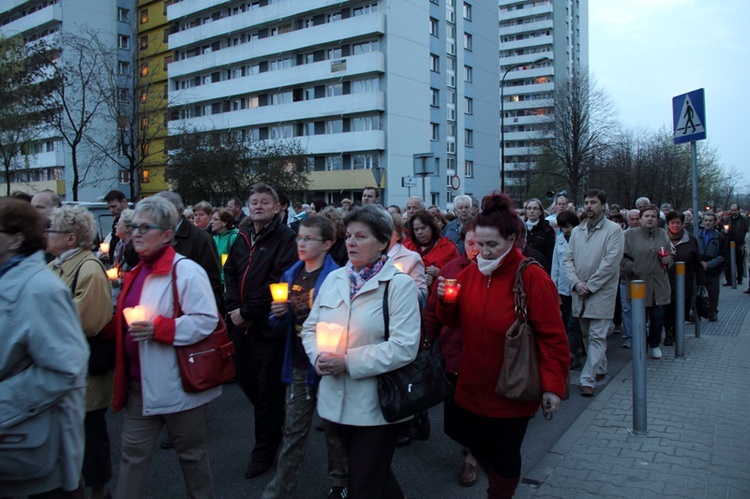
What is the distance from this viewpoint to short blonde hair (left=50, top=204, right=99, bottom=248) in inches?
152

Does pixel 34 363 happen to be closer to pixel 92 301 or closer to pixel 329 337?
pixel 92 301

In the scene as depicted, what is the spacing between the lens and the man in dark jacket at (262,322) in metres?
4.63

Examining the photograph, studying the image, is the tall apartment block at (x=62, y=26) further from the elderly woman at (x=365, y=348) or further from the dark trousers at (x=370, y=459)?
the dark trousers at (x=370, y=459)

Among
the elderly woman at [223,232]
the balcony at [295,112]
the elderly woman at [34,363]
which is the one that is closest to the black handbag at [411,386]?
the elderly woman at [34,363]

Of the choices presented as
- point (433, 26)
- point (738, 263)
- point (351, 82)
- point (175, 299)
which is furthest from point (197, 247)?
point (433, 26)

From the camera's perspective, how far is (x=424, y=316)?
4.08m

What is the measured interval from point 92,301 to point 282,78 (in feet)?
146

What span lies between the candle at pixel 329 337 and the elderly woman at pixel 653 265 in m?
6.34

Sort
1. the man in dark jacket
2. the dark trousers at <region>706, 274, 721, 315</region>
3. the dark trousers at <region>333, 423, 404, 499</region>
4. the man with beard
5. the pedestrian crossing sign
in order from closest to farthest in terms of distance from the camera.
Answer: the dark trousers at <region>333, 423, 404, 499</region>, the man in dark jacket, the man with beard, the pedestrian crossing sign, the dark trousers at <region>706, 274, 721, 315</region>

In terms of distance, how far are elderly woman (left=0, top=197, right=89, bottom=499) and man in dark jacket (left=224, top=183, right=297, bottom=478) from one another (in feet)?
6.32

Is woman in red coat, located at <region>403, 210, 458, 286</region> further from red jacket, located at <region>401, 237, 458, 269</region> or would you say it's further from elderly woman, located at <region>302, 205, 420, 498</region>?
elderly woman, located at <region>302, 205, 420, 498</region>

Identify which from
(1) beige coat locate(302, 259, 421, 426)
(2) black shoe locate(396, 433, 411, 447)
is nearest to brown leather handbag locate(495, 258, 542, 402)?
(1) beige coat locate(302, 259, 421, 426)

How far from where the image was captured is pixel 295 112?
44.8m

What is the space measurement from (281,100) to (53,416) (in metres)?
46.2
